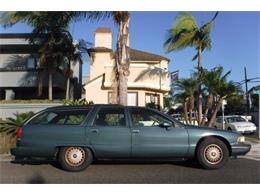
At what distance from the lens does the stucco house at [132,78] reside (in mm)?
24812

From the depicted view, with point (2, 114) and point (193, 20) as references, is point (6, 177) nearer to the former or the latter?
point (2, 114)

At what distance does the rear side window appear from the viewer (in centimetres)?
963

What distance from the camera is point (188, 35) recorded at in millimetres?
22906

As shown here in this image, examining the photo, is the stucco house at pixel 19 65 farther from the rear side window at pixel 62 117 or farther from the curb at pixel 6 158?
the rear side window at pixel 62 117

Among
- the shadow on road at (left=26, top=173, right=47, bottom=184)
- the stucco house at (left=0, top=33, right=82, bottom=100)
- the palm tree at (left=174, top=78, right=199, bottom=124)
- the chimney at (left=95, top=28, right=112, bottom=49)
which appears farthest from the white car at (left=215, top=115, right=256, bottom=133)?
the shadow on road at (left=26, top=173, right=47, bottom=184)

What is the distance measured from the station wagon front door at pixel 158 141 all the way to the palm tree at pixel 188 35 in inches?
530

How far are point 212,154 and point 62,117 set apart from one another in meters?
3.56

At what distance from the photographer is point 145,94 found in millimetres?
25656

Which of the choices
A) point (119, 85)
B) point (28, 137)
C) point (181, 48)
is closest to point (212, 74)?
point (181, 48)

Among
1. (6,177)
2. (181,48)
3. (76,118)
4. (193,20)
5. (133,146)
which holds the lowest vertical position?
(6,177)

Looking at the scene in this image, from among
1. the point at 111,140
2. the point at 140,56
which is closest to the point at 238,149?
the point at 111,140

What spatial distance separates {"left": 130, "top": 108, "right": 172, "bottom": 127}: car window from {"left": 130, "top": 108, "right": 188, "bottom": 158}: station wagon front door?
0.25 ft

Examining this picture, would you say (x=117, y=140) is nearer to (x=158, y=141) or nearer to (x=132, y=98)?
(x=158, y=141)

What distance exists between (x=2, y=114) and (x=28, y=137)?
40.4 ft
